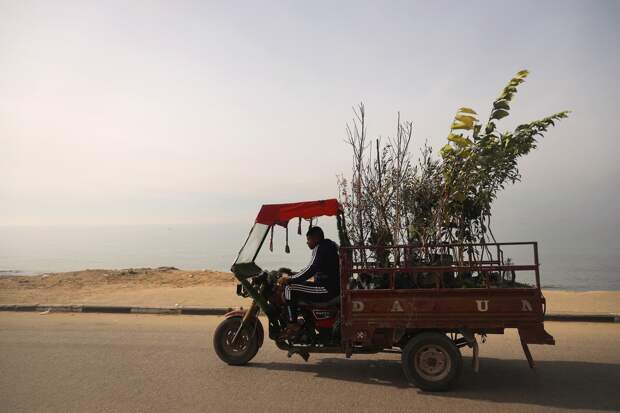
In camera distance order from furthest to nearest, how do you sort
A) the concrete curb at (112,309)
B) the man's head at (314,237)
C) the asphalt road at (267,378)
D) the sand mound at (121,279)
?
1. the sand mound at (121,279)
2. the concrete curb at (112,309)
3. the man's head at (314,237)
4. the asphalt road at (267,378)

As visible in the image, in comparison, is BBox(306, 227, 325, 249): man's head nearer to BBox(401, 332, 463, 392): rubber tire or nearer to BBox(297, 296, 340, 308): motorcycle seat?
BBox(297, 296, 340, 308): motorcycle seat

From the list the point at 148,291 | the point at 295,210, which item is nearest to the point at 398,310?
the point at 295,210

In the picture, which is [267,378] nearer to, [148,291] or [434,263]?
[434,263]

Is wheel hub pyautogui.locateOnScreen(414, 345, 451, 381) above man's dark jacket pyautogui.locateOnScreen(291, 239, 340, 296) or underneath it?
underneath

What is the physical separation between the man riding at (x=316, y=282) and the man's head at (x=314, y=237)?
0.14 meters

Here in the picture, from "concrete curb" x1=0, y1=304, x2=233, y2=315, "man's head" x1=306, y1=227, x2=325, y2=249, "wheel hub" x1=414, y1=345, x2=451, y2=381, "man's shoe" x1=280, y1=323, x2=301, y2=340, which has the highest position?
"man's head" x1=306, y1=227, x2=325, y2=249

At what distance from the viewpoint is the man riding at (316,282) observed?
5.94 m

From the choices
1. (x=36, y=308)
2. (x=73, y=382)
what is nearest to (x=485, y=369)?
(x=73, y=382)

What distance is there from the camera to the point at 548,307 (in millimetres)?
9586

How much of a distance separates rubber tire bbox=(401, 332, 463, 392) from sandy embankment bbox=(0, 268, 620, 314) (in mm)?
5074

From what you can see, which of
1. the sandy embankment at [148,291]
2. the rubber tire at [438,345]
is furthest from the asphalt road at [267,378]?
the sandy embankment at [148,291]

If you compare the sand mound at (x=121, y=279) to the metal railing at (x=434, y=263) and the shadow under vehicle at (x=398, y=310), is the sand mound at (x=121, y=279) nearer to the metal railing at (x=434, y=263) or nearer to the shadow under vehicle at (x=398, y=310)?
the shadow under vehicle at (x=398, y=310)

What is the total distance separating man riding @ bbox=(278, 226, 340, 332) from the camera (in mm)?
5938

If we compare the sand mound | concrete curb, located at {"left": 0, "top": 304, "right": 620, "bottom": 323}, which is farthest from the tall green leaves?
the sand mound
